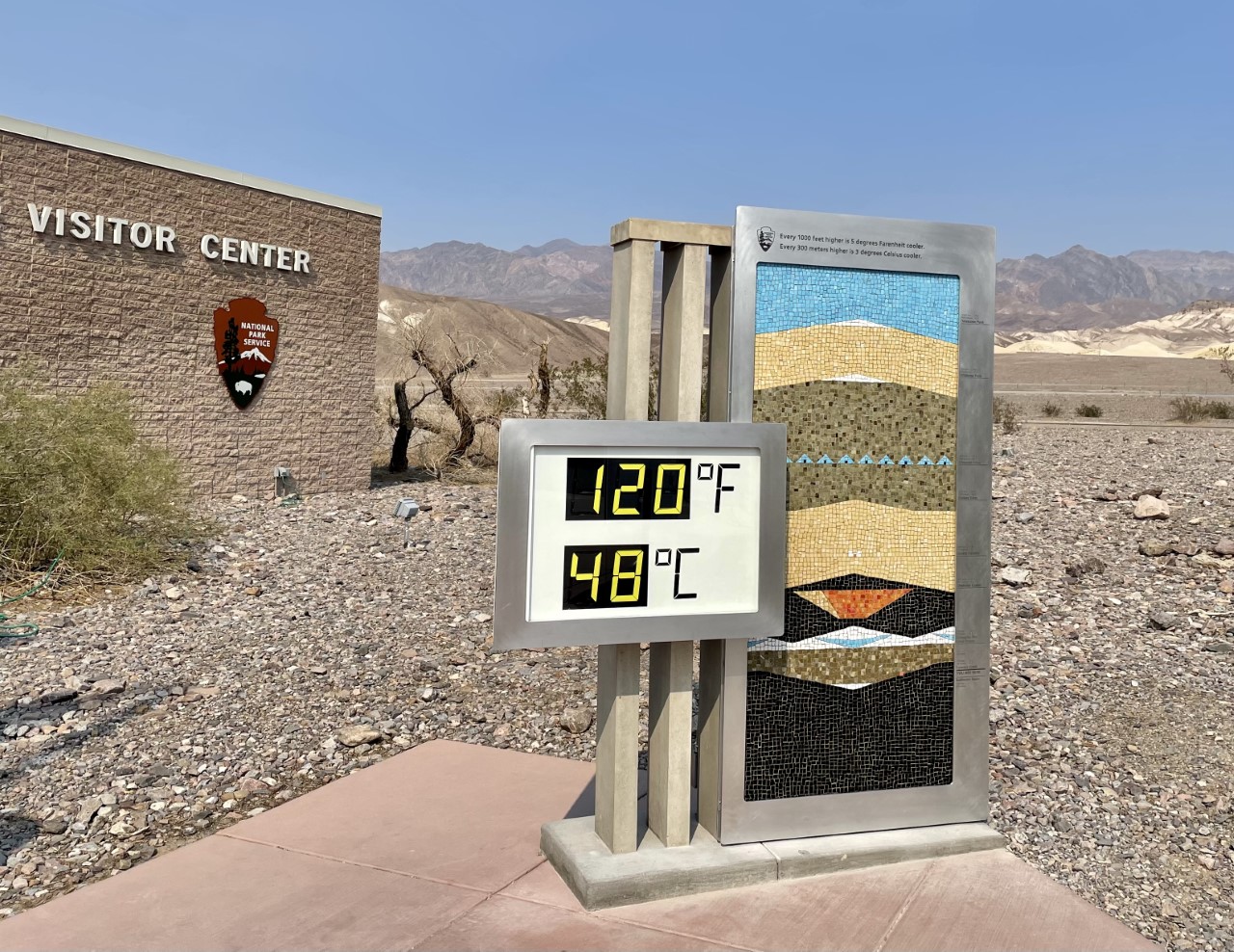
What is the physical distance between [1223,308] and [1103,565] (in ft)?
391

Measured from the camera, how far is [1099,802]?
5.03m

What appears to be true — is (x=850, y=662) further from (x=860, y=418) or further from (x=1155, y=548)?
(x=1155, y=548)

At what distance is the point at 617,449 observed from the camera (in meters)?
3.89

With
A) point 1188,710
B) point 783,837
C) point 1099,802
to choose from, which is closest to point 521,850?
point 783,837

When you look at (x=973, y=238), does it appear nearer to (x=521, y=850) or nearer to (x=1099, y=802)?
(x=1099, y=802)

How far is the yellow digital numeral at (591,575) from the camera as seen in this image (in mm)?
3857

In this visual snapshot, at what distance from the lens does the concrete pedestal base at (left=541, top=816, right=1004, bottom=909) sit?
3920mm

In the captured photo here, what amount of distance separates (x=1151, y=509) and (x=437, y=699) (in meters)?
8.14

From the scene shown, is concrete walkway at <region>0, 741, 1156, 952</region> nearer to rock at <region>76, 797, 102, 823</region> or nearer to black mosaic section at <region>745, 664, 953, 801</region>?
black mosaic section at <region>745, 664, 953, 801</region>

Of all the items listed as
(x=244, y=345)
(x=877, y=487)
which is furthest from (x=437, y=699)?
(x=244, y=345)

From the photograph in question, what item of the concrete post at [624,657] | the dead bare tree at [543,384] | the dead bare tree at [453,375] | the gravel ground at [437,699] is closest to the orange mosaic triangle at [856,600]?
the concrete post at [624,657]

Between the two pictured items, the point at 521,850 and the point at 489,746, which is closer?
the point at 521,850

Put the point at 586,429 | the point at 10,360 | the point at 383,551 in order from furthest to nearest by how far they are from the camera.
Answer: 1. the point at 10,360
2. the point at 383,551
3. the point at 586,429

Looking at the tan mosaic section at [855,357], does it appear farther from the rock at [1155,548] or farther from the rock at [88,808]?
the rock at [1155,548]
